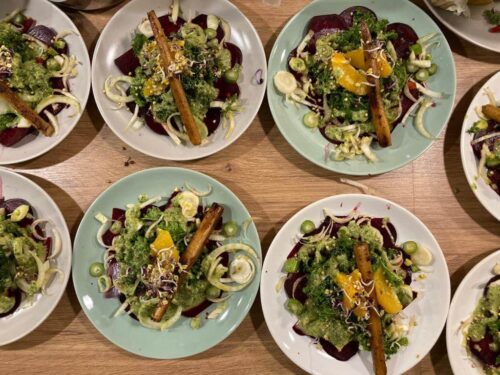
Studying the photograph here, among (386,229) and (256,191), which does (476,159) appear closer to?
(386,229)

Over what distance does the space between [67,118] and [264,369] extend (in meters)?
1.97

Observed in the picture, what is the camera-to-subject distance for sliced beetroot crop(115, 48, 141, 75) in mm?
2984

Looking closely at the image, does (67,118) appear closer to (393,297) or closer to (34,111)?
(34,111)

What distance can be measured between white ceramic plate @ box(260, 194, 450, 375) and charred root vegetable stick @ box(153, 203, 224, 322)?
0.38 meters

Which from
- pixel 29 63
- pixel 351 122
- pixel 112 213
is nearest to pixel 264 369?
pixel 112 213

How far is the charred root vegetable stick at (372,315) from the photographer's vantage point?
2746 millimetres

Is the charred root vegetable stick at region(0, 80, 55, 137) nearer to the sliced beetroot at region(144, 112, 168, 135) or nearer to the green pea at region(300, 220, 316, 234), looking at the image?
the sliced beetroot at region(144, 112, 168, 135)

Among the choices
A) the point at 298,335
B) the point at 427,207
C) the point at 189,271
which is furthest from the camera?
the point at 427,207

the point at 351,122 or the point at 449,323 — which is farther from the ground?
the point at 351,122

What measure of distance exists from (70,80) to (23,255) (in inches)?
42.0

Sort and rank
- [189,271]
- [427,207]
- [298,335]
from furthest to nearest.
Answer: [427,207] → [298,335] → [189,271]

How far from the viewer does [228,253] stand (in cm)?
298

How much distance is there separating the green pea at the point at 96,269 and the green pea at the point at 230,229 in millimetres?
754

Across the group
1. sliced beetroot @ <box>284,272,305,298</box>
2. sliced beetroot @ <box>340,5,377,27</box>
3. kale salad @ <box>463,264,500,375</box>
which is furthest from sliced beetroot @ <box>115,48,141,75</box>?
kale salad @ <box>463,264,500,375</box>
